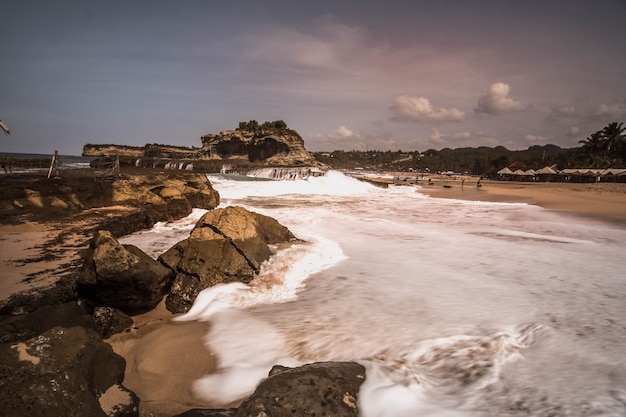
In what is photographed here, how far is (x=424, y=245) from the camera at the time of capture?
28.7 ft

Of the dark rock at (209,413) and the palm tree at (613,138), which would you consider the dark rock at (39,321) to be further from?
the palm tree at (613,138)

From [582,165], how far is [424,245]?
218ft

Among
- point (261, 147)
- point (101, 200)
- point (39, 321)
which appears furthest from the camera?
point (261, 147)

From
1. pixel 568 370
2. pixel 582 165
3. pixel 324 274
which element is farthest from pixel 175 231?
pixel 582 165

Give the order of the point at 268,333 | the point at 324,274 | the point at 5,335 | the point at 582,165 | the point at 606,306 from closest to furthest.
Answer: the point at 5,335 < the point at 268,333 < the point at 606,306 < the point at 324,274 < the point at 582,165

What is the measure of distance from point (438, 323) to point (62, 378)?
410cm

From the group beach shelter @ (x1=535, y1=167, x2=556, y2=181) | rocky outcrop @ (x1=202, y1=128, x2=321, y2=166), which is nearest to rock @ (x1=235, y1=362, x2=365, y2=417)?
rocky outcrop @ (x1=202, y1=128, x2=321, y2=166)

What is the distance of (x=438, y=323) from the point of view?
4.34 meters

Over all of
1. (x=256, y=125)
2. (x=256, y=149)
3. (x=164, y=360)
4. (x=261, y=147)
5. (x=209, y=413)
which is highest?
(x=256, y=125)

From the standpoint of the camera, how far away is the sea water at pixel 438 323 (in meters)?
2.89

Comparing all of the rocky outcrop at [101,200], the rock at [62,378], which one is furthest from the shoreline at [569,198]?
the rocky outcrop at [101,200]

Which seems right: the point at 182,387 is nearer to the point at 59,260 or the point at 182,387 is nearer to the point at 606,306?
the point at 59,260

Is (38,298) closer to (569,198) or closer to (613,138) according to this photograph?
(569,198)

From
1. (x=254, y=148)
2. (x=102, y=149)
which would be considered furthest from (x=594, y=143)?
(x=102, y=149)
